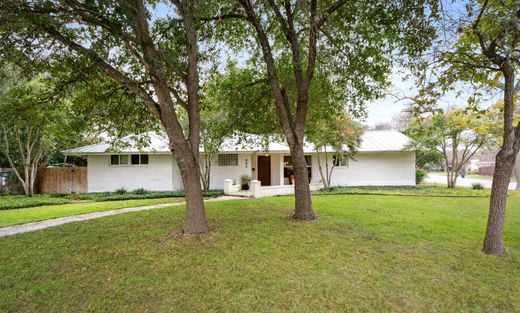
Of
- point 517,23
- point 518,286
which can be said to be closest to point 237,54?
point 517,23

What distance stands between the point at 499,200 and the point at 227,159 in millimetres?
14208

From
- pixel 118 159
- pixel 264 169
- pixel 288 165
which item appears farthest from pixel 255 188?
pixel 118 159

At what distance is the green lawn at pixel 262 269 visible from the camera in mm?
3664

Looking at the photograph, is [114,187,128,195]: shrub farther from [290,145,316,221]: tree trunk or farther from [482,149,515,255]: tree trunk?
[482,149,515,255]: tree trunk

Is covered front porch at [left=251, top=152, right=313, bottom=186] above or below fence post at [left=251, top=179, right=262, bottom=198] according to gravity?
above

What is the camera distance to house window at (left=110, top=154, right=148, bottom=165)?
55.1 feet

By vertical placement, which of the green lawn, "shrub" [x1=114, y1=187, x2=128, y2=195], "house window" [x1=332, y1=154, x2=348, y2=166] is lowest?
the green lawn

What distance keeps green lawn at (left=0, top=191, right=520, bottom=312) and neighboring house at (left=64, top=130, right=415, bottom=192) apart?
853 centimetres

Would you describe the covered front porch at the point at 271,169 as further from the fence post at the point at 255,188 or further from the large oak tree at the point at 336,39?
the large oak tree at the point at 336,39

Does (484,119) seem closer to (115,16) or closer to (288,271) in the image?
(288,271)

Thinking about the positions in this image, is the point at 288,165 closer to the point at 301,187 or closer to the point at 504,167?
the point at 301,187

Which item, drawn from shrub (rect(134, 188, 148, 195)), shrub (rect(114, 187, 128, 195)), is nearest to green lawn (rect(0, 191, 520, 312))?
shrub (rect(134, 188, 148, 195))

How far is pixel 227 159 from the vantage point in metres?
17.8

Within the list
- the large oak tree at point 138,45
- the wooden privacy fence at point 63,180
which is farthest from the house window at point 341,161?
the wooden privacy fence at point 63,180
